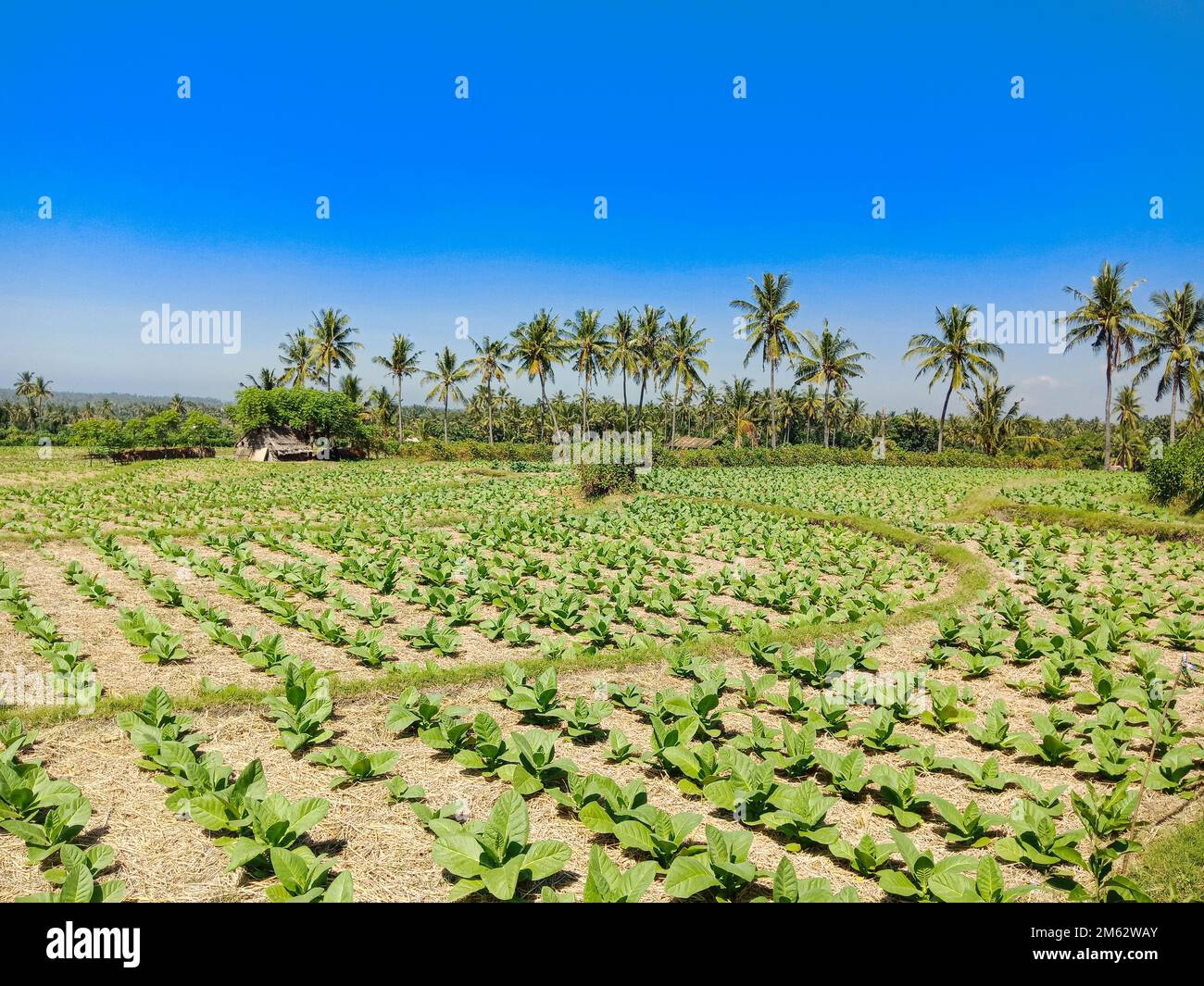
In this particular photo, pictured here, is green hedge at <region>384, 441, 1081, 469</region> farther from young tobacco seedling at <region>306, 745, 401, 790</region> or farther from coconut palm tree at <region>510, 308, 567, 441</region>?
young tobacco seedling at <region>306, 745, 401, 790</region>

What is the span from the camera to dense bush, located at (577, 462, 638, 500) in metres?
25.2

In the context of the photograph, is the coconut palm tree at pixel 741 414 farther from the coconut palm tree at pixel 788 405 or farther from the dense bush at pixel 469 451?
the dense bush at pixel 469 451

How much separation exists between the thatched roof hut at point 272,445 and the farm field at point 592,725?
3155cm

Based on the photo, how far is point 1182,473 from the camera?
20141mm

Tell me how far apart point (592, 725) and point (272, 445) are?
1807 inches

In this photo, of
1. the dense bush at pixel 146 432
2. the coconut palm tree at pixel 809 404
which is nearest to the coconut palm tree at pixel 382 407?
the dense bush at pixel 146 432

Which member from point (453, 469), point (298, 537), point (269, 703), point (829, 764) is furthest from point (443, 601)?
point (453, 469)

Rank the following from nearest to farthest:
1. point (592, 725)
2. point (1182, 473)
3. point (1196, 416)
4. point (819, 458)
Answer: point (592, 725)
point (1182, 473)
point (819, 458)
point (1196, 416)

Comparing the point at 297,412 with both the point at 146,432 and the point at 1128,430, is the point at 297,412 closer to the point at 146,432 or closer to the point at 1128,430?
the point at 146,432

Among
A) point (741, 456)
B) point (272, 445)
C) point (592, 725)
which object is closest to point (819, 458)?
point (741, 456)

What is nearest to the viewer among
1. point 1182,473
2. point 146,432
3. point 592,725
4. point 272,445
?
point 592,725

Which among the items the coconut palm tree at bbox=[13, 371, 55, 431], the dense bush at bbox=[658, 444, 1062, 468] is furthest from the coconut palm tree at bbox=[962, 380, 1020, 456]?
the coconut palm tree at bbox=[13, 371, 55, 431]
